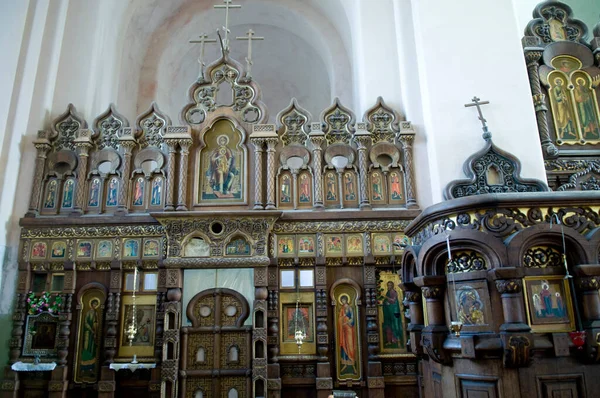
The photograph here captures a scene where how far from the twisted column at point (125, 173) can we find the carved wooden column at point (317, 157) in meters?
3.52

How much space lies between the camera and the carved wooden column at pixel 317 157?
30.3 feet

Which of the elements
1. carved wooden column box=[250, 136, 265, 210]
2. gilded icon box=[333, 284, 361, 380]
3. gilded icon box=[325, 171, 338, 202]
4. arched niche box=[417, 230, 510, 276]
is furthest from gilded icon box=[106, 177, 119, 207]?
arched niche box=[417, 230, 510, 276]

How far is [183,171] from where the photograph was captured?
9320 mm

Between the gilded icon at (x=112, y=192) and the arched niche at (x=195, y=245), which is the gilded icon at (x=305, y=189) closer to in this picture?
the arched niche at (x=195, y=245)

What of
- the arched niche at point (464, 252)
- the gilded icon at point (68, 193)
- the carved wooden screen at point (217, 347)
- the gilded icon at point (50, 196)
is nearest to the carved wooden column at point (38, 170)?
the gilded icon at point (50, 196)

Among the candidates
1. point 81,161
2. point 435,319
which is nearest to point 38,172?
point 81,161

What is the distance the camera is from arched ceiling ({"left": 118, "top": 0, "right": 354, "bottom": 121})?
12.9 meters

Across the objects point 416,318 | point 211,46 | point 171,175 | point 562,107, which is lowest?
point 416,318

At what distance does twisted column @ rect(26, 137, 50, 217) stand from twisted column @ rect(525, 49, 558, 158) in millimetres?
9236

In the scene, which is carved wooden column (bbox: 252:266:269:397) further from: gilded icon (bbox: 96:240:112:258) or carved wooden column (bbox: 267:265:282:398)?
gilded icon (bbox: 96:240:112:258)

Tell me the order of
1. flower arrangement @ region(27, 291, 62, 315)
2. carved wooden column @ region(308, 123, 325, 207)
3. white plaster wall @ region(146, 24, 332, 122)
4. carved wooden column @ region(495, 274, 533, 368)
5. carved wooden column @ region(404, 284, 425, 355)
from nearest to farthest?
carved wooden column @ region(495, 274, 533, 368) < carved wooden column @ region(404, 284, 425, 355) < flower arrangement @ region(27, 291, 62, 315) < carved wooden column @ region(308, 123, 325, 207) < white plaster wall @ region(146, 24, 332, 122)

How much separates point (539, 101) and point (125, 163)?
7814 millimetres

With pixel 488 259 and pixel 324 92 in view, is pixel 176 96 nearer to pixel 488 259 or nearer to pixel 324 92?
pixel 324 92

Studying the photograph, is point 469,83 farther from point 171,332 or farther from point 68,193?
point 68,193
